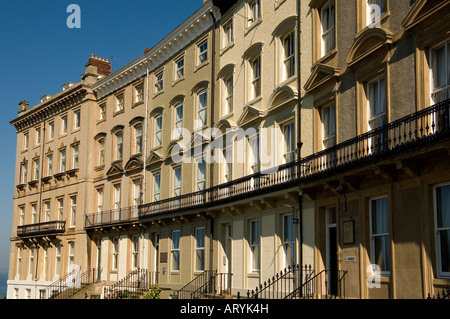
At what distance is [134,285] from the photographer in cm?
3177

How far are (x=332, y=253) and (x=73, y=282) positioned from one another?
21.9 meters

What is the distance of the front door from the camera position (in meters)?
18.5

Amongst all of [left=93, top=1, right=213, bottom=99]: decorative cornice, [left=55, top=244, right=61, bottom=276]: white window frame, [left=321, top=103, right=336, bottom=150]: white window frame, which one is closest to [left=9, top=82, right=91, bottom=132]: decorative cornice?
[left=93, top=1, right=213, bottom=99]: decorative cornice

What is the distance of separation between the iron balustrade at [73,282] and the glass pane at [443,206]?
2480 centimetres

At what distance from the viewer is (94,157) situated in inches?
1510

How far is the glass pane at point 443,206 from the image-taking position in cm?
1383

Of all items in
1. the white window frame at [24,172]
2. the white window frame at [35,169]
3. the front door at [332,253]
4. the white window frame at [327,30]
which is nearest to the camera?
the front door at [332,253]

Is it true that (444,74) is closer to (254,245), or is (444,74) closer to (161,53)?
(254,245)

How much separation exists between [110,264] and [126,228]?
2.73 metres

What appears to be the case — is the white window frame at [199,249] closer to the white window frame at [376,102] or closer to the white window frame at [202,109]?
the white window frame at [202,109]

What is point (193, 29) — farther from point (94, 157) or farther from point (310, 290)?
point (310, 290)

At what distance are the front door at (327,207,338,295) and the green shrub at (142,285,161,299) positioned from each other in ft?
40.0

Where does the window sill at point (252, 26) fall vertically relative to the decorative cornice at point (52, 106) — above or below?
below

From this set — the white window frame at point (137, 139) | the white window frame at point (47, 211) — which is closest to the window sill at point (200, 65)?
the white window frame at point (137, 139)
